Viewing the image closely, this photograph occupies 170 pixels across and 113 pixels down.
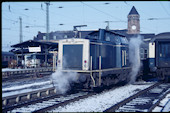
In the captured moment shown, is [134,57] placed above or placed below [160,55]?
below

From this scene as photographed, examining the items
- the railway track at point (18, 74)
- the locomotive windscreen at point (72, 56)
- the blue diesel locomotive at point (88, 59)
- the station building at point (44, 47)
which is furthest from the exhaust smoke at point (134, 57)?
the railway track at point (18, 74)

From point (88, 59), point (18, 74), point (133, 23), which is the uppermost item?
point (133, 23)

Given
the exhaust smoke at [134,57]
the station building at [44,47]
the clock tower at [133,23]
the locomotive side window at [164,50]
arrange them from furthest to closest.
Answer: the clock tower at [133,23] → the station building at [44,47] → the exhaust smoke at [134,57] → the locomotive side window at [164,50]

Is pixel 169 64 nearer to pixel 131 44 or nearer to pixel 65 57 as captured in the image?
pixel 131 44

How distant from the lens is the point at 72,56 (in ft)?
38.7

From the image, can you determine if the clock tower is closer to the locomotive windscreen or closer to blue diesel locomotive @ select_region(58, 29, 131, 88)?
blue diesel locomotive @ select_region(58, 29, 131, 88)

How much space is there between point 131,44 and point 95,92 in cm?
643

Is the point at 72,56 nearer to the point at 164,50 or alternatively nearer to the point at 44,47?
the point at 164,50

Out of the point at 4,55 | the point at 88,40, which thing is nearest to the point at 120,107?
the point at 88,40

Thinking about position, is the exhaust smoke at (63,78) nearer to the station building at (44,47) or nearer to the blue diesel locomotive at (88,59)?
the blue diesel locomotive at (88,59)

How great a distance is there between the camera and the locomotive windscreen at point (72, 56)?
11602 millimetres

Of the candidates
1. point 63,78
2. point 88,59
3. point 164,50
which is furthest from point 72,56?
point 164,50

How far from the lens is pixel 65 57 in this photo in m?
11.9

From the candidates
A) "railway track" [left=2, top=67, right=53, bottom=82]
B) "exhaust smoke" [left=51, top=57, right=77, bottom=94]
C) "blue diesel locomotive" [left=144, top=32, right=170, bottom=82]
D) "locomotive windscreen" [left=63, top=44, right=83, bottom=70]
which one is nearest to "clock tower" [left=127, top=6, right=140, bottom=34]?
"railway track" [left=2, top=67, right=53, bottom=82]
